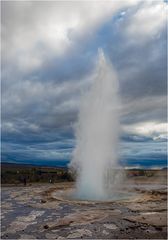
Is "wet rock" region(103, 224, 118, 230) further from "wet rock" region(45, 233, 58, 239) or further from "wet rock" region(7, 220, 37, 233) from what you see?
"wet rock" region(7, 220, 37, 233)

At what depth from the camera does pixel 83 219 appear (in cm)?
1359

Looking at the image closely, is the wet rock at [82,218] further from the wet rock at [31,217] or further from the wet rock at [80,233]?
the wet rock at [31,217]

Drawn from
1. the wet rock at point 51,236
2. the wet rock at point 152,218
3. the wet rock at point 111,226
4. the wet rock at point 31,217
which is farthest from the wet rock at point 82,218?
the wet rock at point 31,217

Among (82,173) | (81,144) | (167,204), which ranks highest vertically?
(81,144)

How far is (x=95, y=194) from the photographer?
832 inches

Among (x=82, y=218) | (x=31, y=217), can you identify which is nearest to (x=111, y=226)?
(x=82, y=218)

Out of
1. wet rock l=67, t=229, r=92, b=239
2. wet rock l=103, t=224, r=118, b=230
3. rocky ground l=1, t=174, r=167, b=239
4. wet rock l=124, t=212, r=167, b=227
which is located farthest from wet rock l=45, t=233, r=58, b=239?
wet rock l=124, t=212, r=167, b=227

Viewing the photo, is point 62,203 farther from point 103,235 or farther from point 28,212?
point 103,235

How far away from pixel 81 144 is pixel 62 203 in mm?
6176

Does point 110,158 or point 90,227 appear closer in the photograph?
point 90,227

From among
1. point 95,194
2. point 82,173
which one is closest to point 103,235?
point 95,194

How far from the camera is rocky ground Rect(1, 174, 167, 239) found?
11.3m

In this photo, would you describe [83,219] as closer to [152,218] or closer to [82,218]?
[82,218]

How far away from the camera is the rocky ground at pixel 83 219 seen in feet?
37.1
